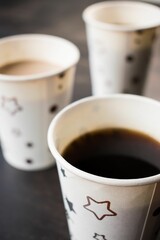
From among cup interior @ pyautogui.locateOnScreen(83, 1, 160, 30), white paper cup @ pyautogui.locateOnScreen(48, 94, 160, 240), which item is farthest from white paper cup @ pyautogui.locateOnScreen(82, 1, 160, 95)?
white paper cup @ pyautogui.locateOnScreen(48, 94, 160, 240)

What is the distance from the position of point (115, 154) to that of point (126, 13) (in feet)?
1.11

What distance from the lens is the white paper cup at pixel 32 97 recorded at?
45 centimetres

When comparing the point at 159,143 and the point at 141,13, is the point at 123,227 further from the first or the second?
the point at 141,13

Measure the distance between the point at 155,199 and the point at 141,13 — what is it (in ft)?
1.36

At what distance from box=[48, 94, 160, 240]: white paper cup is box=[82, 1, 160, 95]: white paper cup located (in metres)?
0.16

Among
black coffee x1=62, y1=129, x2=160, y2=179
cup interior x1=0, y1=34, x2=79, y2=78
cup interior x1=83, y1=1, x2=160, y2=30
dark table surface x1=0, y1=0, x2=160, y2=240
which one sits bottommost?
dark table surface x1=0, y1=0, x2=160, y2=240

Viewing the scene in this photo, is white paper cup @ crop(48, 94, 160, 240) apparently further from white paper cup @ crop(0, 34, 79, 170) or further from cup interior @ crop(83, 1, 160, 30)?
cup interior @ crop(83, 1, 160, 30)

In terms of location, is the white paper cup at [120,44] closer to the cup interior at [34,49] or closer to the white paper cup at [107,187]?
the cup interior at [34,49]

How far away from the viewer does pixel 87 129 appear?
0.43 metres

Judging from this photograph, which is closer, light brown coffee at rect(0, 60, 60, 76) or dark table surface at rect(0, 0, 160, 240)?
dark table surface at rect(0, 0, 160, 240)

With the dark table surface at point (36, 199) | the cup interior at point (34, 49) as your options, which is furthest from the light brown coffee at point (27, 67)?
the dark table surface at point (36, 199)

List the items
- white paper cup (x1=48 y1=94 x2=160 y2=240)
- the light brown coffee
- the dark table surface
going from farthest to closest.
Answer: the light brown coffee, the dark table surface, white paper cup (x1=48 y1=94 x2=160 y2=240)

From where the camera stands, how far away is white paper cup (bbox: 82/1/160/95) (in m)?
0.55

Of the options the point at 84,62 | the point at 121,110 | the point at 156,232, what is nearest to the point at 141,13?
the point at 84,62
